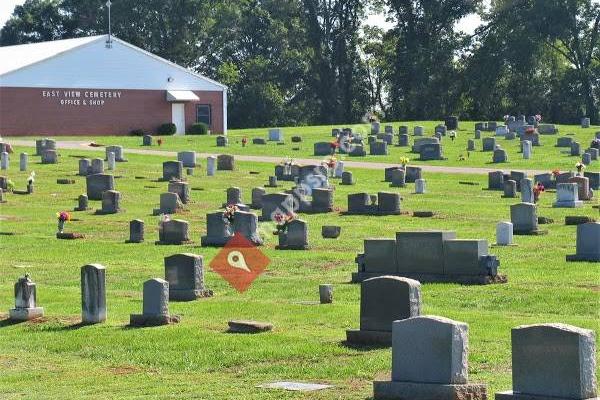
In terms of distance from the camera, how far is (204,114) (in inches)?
3516

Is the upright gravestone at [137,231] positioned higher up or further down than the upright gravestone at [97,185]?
further down

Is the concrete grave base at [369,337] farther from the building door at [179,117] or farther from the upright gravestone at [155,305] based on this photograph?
the building door at [179,117]

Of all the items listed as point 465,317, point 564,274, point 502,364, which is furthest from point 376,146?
point 502,364

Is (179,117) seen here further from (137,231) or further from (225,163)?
(137,231)

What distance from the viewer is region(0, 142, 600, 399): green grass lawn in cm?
1869

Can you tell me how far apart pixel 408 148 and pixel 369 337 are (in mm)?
51417

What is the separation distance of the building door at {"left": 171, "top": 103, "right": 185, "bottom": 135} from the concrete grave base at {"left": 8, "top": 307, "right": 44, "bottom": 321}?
62.0 m

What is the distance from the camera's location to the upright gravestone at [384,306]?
65.5ft

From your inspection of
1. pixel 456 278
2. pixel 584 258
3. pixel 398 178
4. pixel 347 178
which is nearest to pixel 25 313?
pixel 456 278

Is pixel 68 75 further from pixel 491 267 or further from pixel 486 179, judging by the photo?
pixel 491 267

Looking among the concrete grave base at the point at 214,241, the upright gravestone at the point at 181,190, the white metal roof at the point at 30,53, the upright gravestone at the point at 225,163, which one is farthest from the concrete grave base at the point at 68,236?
the white metal roof at the point at 30,53

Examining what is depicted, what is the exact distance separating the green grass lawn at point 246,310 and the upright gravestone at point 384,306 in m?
0.45

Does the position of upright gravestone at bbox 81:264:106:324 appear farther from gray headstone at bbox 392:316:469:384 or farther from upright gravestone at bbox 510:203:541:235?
upright gravestone at bbox 510:203:541:235

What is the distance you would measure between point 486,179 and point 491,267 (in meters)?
29.4
